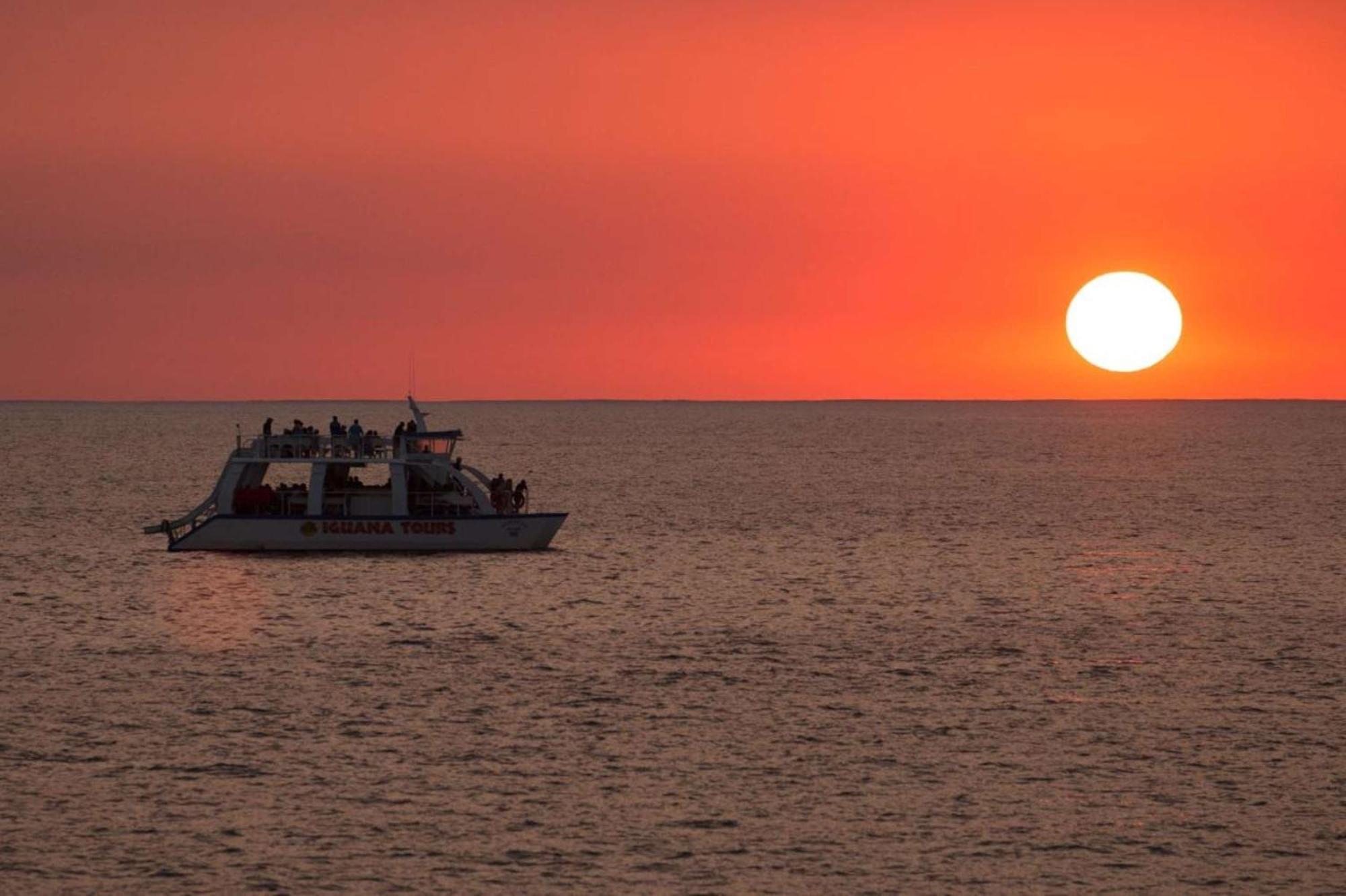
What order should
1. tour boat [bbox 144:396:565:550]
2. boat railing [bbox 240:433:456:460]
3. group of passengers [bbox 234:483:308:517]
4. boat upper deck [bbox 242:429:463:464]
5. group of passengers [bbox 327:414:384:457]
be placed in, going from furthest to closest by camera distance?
group of passengers [bbox 234:483:308:517] → tour boat [bbox 144:396:565:550] → group of passengers [bbox 327:414:384:457] → boat railing [bbox 240:433:456:460] → boat upper deck [bbox 242:429:463:464]

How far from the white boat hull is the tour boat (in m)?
0.04

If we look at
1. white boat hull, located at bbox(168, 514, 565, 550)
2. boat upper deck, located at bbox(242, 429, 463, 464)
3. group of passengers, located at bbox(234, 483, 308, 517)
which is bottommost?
white boat hull, located at bbox(168, 514, 565, 550)

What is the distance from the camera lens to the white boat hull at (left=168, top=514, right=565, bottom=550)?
79.9 meters

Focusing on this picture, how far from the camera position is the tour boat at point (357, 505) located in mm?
78938

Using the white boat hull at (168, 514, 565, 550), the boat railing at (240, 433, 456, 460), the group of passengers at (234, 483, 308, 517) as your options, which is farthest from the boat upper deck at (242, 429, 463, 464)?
the white boat hull at (168, 514, 565, 550)

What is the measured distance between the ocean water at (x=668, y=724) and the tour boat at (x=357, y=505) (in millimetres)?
1567

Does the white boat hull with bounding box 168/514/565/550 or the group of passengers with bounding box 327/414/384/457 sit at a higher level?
the group of passengers with bounding box 327/414/384/457

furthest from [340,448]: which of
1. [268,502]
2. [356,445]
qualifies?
[268,502]

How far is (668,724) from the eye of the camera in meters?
43.7

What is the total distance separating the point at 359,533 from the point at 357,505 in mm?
1325

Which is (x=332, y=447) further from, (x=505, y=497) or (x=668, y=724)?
(x=668, y=724)

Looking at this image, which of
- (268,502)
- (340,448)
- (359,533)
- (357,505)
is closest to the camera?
(340,448)

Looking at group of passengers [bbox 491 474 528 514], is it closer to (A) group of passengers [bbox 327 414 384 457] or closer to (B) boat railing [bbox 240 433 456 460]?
(B) boat railing [bbox 240 433 456 460]

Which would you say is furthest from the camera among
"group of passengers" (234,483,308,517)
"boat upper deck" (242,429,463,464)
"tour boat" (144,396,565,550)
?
"group of passengers" (234,483,308,517)
